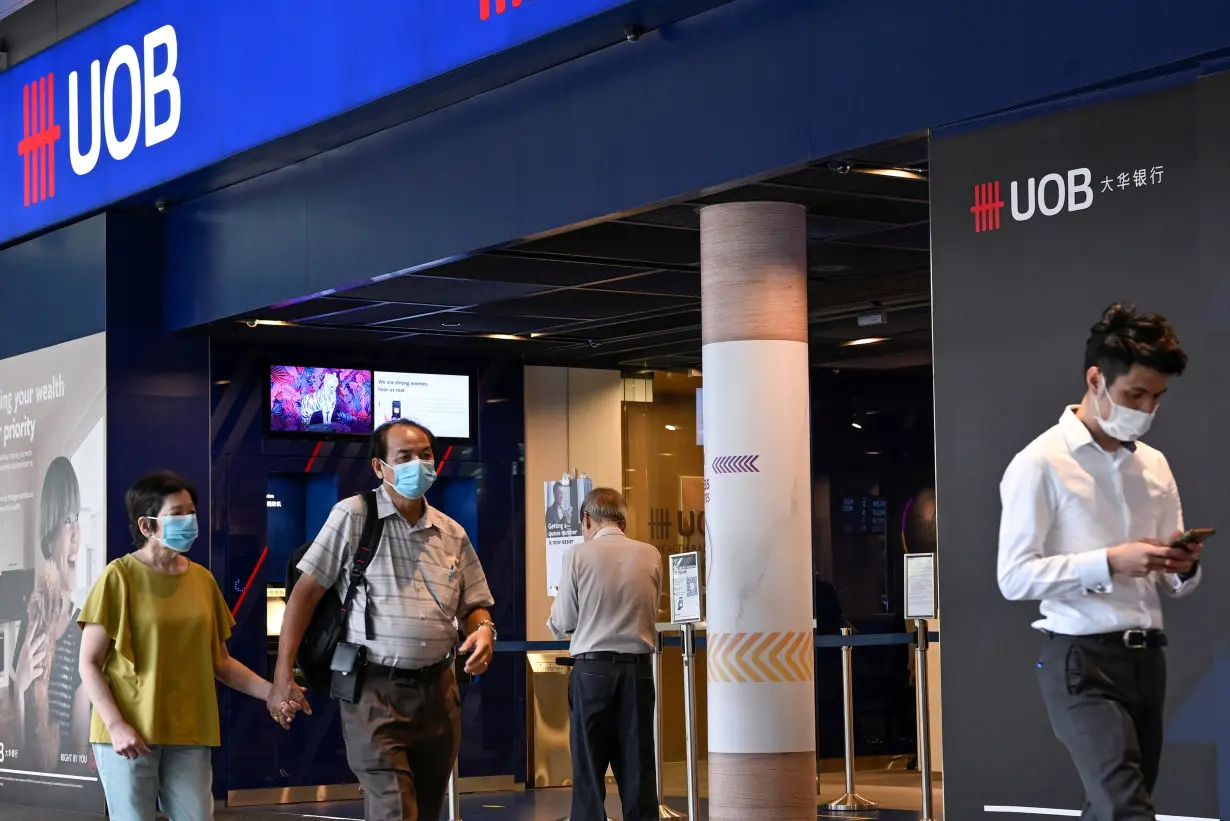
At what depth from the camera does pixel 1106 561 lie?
4.59 metres

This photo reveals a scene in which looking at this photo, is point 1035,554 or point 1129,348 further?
point 1129,348

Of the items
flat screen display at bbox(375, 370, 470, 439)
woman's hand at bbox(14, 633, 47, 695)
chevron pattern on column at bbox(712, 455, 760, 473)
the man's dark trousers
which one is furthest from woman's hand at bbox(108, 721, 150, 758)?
flat screen display at bbox(375, 370, 470, 439)

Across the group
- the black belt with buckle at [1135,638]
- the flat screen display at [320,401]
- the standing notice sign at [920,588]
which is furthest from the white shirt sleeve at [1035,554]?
the flat screen display at [320,401]

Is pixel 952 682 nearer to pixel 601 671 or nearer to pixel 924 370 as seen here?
pixel 601 671

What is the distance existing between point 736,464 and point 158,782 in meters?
2.95

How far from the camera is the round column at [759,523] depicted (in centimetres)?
771

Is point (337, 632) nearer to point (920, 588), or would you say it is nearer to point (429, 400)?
point (920, 588)

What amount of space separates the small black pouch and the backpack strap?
0.22 feet

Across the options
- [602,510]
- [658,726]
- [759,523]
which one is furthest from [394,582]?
[658,726]

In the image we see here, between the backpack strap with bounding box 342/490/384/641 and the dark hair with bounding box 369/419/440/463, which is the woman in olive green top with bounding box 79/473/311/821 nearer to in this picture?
the backpack strap with bounding box 342/490/384/641

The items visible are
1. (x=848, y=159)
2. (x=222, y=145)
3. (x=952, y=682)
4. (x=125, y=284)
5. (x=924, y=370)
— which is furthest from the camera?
(x=924, y=370)

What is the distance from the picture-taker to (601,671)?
8.82 metres

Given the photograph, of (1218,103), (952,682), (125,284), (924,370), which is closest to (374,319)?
(125,284)

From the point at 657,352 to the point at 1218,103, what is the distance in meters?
7.41
